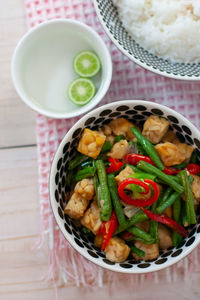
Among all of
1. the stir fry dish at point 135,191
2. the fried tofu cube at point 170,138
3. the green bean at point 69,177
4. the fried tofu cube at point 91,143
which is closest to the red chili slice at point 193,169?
the stir fry dish at point 135,191

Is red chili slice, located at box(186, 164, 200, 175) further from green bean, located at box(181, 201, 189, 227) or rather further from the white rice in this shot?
the white rice

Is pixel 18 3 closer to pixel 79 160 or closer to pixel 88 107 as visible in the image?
pixel 88 107

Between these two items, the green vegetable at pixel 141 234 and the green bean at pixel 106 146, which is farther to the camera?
the green bean at pixel 106 146

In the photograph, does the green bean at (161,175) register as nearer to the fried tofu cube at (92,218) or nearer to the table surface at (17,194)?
the fried tofu cube at (92,218)

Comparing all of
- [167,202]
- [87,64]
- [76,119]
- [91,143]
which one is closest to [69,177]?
[91,143]

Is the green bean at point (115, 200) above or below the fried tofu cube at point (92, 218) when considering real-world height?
above

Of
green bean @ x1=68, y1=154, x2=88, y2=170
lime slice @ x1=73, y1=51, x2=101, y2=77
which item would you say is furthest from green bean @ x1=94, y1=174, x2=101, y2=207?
lime slice @ x1=73, y1=51, x2=101, y2=77

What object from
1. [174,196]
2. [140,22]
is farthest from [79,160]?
[140,22]
